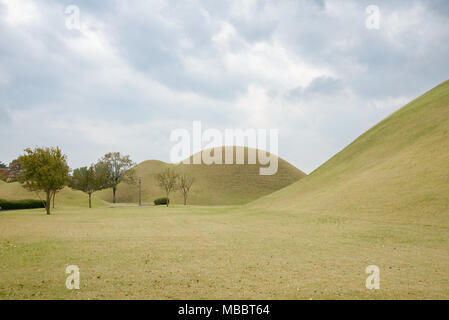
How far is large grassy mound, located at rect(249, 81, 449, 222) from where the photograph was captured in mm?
26297

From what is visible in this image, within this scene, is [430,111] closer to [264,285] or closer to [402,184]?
[402,184]

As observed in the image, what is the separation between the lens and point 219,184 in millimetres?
128875

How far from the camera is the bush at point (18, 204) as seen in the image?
59.4 m

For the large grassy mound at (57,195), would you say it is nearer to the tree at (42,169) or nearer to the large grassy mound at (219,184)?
the tree at (42,169)

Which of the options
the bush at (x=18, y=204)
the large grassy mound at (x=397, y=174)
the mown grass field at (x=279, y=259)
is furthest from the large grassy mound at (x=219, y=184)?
the mown grass field at (x=279, y=259)

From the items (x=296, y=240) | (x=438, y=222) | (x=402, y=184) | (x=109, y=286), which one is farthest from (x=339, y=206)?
(x=109, y=286)

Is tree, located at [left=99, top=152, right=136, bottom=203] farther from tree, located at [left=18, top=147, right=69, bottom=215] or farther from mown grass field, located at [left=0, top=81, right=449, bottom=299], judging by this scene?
mown grass field, located at [left=0, top=81, right=449, bottom=299]

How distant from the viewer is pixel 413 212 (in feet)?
79.9

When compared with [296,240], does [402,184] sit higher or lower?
higher

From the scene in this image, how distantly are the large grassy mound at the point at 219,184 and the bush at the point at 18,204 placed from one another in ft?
181

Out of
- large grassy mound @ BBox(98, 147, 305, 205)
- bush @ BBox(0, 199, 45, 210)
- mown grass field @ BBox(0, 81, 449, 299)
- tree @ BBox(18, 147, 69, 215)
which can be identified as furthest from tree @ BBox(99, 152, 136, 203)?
mown grass field @ BBox(0, 81, 449, 299)

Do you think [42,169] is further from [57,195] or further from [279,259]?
[57,195]

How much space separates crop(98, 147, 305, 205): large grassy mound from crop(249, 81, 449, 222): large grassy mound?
2633 inches

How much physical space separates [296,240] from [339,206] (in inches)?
626
